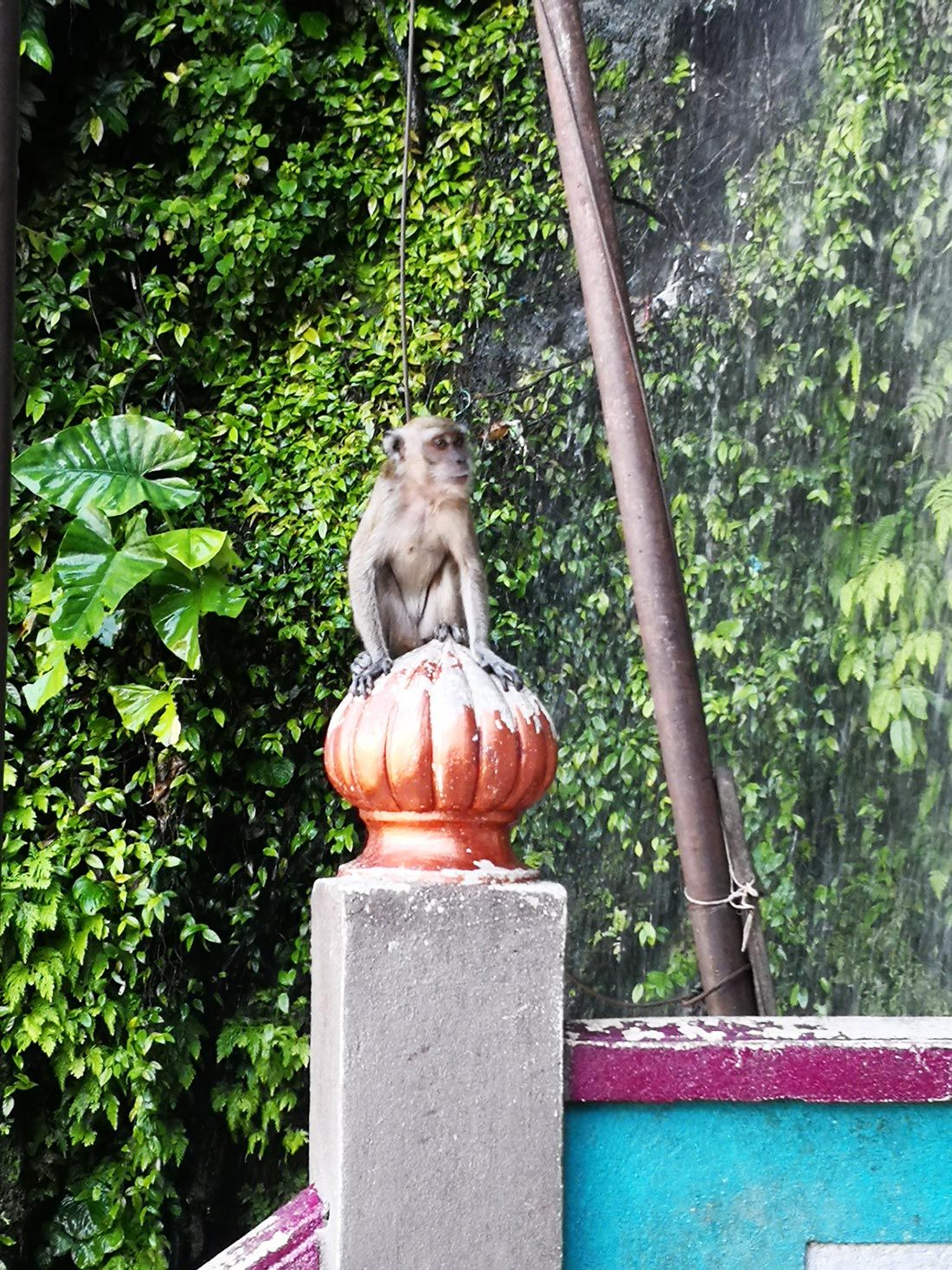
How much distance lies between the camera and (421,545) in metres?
Result: 3.35

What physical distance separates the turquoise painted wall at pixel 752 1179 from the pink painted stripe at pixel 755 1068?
0.08ft

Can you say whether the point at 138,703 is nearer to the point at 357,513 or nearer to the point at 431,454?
the point at 357,513

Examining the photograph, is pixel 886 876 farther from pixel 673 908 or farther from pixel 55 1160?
pixel 55 1160

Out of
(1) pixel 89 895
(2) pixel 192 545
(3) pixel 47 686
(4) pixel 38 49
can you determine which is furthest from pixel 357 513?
(4) pixel 38 49

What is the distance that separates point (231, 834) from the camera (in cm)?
515

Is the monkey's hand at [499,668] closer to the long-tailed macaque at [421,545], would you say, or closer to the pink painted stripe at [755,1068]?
the long-tailed macaque at [421,545]

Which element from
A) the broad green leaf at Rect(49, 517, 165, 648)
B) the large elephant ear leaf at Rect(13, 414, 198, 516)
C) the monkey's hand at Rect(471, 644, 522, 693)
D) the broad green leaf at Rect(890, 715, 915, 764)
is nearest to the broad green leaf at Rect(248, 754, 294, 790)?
the broad green leaf at Rect(49, 517, 165, 648)

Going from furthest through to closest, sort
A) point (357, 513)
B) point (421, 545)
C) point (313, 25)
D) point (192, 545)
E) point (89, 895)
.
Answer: point (313, 25), point (357, 513), point (192, 545), point (89, 895), point (421, 545)

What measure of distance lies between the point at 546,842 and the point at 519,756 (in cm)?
410

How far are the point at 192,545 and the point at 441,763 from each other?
3.30 metres

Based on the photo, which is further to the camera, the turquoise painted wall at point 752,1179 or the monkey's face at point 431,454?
the monkey's face at point 431,454

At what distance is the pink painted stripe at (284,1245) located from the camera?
4.97ft

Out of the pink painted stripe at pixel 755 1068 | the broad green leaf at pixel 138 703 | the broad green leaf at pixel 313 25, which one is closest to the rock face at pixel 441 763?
the pink painted stripe at pixel 755 1068

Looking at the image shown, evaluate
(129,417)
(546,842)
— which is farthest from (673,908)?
(129,417)
